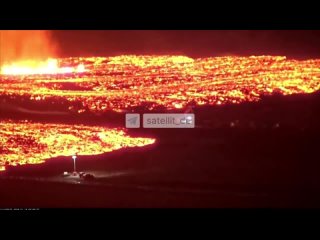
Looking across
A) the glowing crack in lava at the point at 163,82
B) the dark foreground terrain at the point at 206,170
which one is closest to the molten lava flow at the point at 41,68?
the glowing crack in lava at the point at 163,82

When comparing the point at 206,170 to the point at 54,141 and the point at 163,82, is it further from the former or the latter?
the point at 54,141

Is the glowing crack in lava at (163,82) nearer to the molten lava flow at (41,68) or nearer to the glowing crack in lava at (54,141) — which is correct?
the molten lava flow at (41,68)

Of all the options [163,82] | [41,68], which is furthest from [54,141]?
[163,82]

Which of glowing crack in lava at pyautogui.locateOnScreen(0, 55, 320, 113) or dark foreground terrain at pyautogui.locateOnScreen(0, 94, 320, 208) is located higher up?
glowing crack in lava at pyautogui.locateOnScreen(0, 55, 320, 113)

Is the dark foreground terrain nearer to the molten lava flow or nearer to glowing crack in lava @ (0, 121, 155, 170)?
glowing crack in lava @ (0, 121, 155, 170)

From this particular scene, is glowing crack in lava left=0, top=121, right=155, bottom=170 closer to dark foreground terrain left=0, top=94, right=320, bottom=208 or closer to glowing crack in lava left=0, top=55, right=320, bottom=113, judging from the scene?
dark foreground terrain left=0, top=94, right=320, bottom=208

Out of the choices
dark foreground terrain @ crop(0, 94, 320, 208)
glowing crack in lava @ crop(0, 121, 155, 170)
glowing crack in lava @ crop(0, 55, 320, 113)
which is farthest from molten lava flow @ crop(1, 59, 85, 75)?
dark foreground terrain @ crop(0, 94, 320, 208)

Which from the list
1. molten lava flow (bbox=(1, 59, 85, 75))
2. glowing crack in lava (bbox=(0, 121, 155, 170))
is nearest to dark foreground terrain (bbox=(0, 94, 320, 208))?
glowing crack in lava (bbox=(0, 121, 155, 170))
